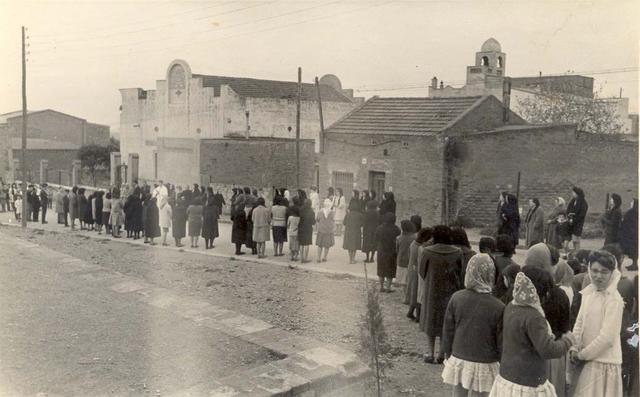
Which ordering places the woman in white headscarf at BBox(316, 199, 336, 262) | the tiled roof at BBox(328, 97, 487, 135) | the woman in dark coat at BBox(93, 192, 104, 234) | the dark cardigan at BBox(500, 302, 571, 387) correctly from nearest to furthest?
the dark cardigan at BBox(500, 302, 571, 387) < the woman in white headscarf at BBox(316, 199, 336, 262) < the woman in dark coat at BBox(93, 192, 104, 234) < the tiled roof at BBox(328, 97, 487, 135)


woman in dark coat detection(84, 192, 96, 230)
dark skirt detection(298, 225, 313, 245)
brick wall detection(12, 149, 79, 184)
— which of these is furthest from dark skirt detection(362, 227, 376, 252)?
brick wall detection(12, 149, 79, 184)

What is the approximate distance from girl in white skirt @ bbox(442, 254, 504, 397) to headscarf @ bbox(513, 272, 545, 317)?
1.37ft

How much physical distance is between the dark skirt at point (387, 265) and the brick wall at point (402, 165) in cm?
861

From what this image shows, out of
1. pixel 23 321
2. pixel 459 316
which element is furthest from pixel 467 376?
pixel 23 321

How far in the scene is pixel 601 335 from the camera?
4355 millimetres

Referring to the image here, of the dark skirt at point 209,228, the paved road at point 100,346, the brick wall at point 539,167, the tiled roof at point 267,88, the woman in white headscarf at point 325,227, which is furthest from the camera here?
the tiled roof at point 267,88

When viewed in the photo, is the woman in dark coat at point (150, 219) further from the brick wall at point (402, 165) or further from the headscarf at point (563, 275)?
the headscarf at point (563, 275)

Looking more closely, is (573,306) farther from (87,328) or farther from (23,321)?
(23,321)

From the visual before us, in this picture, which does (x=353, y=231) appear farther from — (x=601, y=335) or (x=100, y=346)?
(x=601, y=335)

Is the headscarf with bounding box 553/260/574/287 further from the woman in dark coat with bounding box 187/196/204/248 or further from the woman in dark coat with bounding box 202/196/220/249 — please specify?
the woman in dark coat with bounding box 187/196/204/248

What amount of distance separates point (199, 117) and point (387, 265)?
22.7m

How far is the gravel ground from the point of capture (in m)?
6.79

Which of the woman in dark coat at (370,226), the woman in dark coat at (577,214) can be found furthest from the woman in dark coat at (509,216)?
the woman in dark coat at (370,226)

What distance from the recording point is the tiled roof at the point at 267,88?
31.3m
